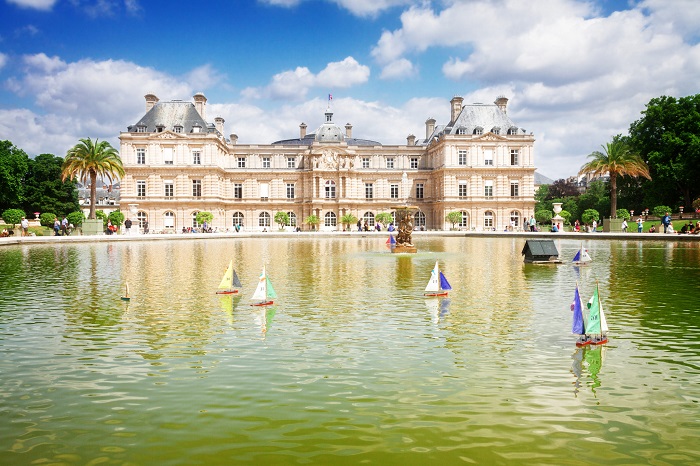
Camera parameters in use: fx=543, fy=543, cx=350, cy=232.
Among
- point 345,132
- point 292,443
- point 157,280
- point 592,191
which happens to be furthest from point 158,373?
point 592,191

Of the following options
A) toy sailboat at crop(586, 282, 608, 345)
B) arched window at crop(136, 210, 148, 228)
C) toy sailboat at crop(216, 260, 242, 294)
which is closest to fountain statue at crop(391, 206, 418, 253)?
toy sailboat at crop(216, 260, 242, 294)

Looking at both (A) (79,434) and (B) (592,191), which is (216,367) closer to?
(A) (79,434)

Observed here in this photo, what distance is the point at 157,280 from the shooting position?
59.2 feet

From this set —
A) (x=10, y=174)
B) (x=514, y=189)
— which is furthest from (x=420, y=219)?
(x=10, y=174)

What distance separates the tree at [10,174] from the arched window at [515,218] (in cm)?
6331

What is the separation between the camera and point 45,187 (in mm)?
77750

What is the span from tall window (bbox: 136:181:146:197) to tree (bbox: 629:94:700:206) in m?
62.5

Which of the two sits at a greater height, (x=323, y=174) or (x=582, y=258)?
(x=323, y=174)

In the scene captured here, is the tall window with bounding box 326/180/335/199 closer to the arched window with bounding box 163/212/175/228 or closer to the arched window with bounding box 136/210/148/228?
the arched window with bounding box 163/212/175/228

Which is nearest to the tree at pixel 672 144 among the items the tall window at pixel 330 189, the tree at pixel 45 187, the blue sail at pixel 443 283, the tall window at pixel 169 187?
the tall window at pixel 330 189

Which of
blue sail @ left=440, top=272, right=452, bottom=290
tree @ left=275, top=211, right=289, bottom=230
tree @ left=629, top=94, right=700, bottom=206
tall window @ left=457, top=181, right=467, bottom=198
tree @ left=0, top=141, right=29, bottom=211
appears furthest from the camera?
tall window @ left=457, top=181, right=467, bottom=198

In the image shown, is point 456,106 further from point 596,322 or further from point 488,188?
point 596,322

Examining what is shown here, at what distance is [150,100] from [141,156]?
847 centimetres

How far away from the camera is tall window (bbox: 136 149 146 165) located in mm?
73438
